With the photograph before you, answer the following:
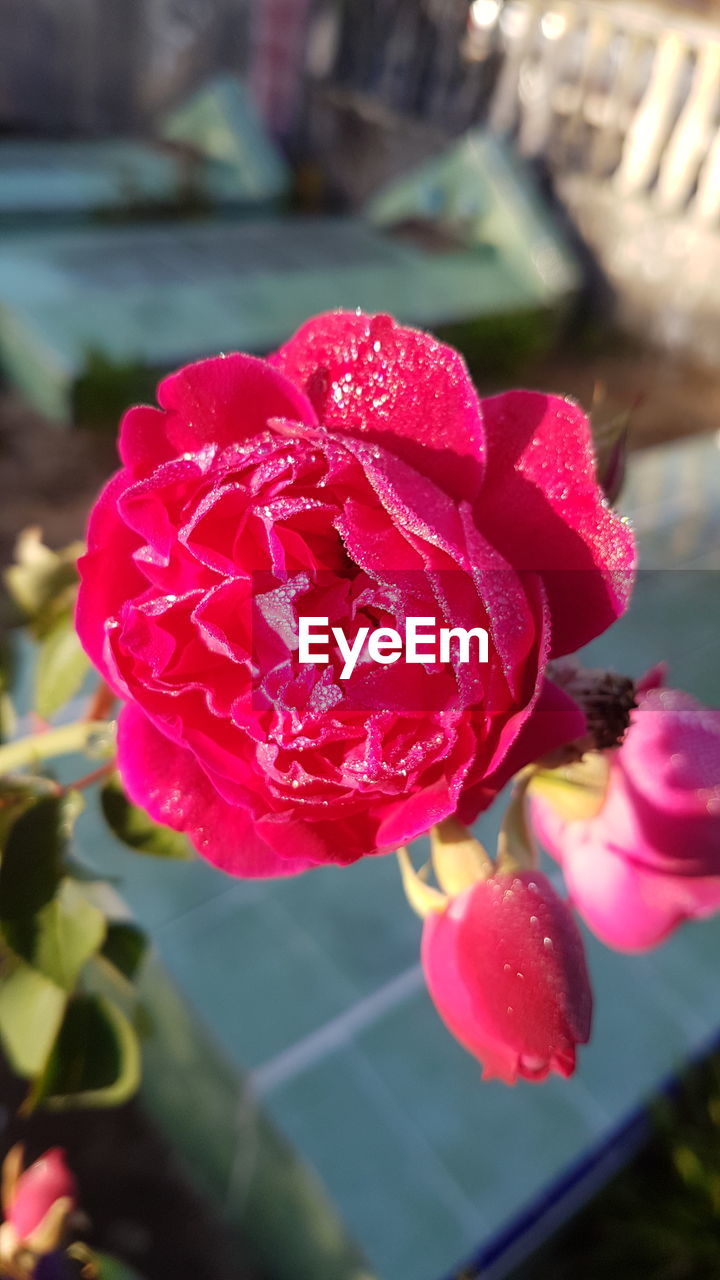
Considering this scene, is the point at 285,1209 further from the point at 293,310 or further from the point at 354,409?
the point at 293,310

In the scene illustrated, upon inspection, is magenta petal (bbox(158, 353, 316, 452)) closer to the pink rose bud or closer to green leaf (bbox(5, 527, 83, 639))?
green leaf (bbox(5, 527, 83, 639))

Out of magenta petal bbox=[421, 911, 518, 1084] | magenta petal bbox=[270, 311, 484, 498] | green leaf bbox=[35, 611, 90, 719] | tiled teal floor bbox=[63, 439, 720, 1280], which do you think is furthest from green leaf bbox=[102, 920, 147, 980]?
tiled teal floor bbox=[63, 439, 720, 1280]

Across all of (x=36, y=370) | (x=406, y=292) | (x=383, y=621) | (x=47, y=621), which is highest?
(x=383, y=621)

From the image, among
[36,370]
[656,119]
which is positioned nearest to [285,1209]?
[36,370]

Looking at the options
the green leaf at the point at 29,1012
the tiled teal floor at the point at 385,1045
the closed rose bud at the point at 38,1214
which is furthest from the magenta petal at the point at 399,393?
the tiled teal floor at the point at 385,1045

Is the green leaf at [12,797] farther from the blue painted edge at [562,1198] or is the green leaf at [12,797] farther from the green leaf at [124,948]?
the blue painted edge at [562,1198]
